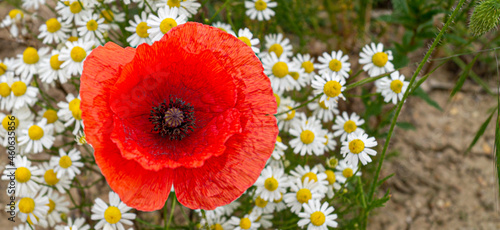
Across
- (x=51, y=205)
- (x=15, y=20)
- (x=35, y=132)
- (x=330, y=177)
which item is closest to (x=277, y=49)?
(x=330, y=177)

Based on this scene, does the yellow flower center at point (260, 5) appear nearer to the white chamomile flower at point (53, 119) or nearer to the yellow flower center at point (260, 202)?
the yellow flower center at point (260, 202)

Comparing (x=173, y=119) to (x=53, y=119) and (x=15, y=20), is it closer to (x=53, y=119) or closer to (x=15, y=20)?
(x=53, y=119)

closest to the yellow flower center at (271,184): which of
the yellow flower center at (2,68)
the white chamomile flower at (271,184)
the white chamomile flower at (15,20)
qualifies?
the white chamomile flower at (271,184)

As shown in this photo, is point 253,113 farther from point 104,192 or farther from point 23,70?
point 104,192

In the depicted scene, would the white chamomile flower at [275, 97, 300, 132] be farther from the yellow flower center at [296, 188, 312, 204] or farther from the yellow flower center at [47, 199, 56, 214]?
the yellow flower center at [47, 199, 56, 214]

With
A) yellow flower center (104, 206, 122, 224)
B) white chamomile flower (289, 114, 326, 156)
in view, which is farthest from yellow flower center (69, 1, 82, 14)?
white chamomile flower (289, 114, 326, 156)

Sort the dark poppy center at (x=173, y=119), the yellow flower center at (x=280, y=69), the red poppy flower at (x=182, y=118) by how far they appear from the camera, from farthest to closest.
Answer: the yellow flower center at (x=280, y=69), the dark poppy center at (x=173, y=119), the red poppy flower at (x=182, y=118)
